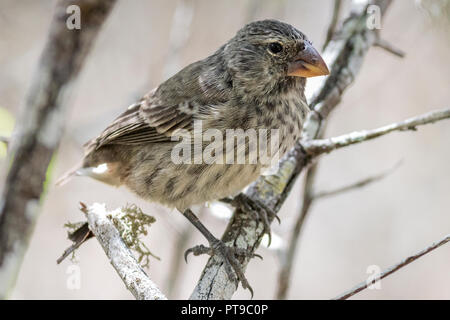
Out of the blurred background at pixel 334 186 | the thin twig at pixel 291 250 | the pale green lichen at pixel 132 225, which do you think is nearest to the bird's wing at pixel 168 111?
the pale green lichen at pixel 132 225

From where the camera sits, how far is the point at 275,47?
10.9ft

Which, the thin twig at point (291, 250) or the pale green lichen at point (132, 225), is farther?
the thin twig at point (291, 250)

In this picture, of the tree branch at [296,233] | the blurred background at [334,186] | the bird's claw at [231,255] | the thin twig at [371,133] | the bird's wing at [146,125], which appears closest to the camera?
the bird's claw at [231,255]

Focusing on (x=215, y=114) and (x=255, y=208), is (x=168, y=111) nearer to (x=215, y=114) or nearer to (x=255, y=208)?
(x=215, y=114)

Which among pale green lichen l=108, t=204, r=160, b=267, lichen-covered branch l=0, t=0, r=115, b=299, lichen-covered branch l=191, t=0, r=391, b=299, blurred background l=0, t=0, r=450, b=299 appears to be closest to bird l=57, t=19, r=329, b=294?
lichen-covered branch l=191, t=0, r=391, b=299

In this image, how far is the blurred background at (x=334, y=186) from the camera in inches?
234

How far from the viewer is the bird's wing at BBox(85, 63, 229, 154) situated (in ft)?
10.9

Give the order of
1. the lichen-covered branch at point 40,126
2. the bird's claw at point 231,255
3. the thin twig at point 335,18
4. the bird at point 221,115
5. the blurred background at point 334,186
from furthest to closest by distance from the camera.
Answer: the blurred background at point 334,186 < the thin twig at point 335,18 < the bird at point 221,115 < the bird's claw at point 231,255 < the lichen-covered branch at point 40,126

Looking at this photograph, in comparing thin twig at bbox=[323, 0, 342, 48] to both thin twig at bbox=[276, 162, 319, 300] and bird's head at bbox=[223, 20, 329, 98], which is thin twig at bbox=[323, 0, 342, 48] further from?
thin twig at bbox=[276, 162, 319, 300]

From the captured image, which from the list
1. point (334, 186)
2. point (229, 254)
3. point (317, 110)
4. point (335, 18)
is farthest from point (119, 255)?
point (334, 186)

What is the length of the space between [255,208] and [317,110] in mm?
785

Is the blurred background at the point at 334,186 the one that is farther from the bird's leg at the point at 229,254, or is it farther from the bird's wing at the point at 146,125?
the bird's leg at the point at 229,254
